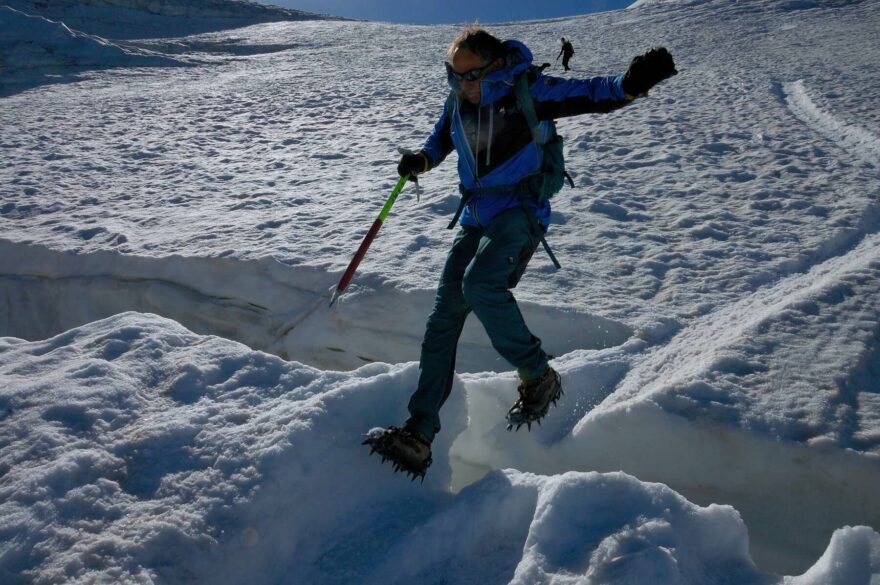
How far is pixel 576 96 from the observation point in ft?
7.91

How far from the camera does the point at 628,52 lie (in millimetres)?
13688

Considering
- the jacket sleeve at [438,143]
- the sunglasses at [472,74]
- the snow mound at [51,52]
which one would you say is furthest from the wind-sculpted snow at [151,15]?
the sunglasses at [472,74]

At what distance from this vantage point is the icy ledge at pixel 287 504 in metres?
1.71

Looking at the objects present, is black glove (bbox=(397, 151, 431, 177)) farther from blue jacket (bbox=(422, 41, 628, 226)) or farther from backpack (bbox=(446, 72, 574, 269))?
backpack (bbox=(446, 72, 574, 269))

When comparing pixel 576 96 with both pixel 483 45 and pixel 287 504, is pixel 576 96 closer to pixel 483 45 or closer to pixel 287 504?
pixel 483 45

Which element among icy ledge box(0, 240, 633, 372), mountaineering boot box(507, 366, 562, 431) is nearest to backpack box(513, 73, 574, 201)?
mountaineering boot box(507, 366, 562, 431)

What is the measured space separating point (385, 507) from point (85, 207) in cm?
581

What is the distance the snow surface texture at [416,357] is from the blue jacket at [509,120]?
749 millimetres

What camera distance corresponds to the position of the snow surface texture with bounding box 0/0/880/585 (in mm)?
1865

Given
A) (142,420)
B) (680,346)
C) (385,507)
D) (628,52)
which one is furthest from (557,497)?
(628,52)

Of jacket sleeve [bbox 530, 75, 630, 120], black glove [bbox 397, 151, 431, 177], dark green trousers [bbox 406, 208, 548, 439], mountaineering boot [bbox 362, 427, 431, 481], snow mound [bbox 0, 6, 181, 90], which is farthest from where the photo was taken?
snow mound [bbox 0, 6, 181, 90]

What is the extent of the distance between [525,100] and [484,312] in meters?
0.81

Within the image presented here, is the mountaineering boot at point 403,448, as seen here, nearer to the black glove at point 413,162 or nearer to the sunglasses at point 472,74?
the black glove at point 413,162

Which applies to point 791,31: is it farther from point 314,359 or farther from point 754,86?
point 314,359
